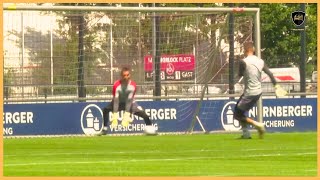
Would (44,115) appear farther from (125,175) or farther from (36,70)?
(125,175)

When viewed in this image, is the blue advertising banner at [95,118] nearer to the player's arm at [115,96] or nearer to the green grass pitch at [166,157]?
the player's arm at [115,96]

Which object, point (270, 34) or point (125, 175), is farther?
point (270, 34)

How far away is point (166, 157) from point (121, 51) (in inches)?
415

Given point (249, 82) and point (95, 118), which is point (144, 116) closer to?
point (249, 82)

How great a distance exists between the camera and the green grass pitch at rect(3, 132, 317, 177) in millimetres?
15547

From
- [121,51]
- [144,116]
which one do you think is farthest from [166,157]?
[121,51]

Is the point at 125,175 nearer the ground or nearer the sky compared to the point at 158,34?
nearer the ground

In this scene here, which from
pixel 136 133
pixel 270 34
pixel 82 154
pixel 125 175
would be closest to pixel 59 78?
pixel 136 133

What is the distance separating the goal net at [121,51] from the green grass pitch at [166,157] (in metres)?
3.88

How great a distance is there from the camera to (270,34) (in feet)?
175

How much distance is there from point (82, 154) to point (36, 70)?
8.89 meters

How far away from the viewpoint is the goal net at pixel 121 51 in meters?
28.1

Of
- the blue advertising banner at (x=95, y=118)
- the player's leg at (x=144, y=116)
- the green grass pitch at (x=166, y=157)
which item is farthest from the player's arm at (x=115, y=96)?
the blue advertising banner at (x=95, y=118)

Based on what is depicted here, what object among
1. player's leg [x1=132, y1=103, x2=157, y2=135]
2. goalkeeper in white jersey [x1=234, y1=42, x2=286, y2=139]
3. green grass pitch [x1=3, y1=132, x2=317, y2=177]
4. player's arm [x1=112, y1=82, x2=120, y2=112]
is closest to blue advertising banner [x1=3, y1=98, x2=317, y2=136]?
player's leg [x1=132, y1=103, x2=157, y2=135]
